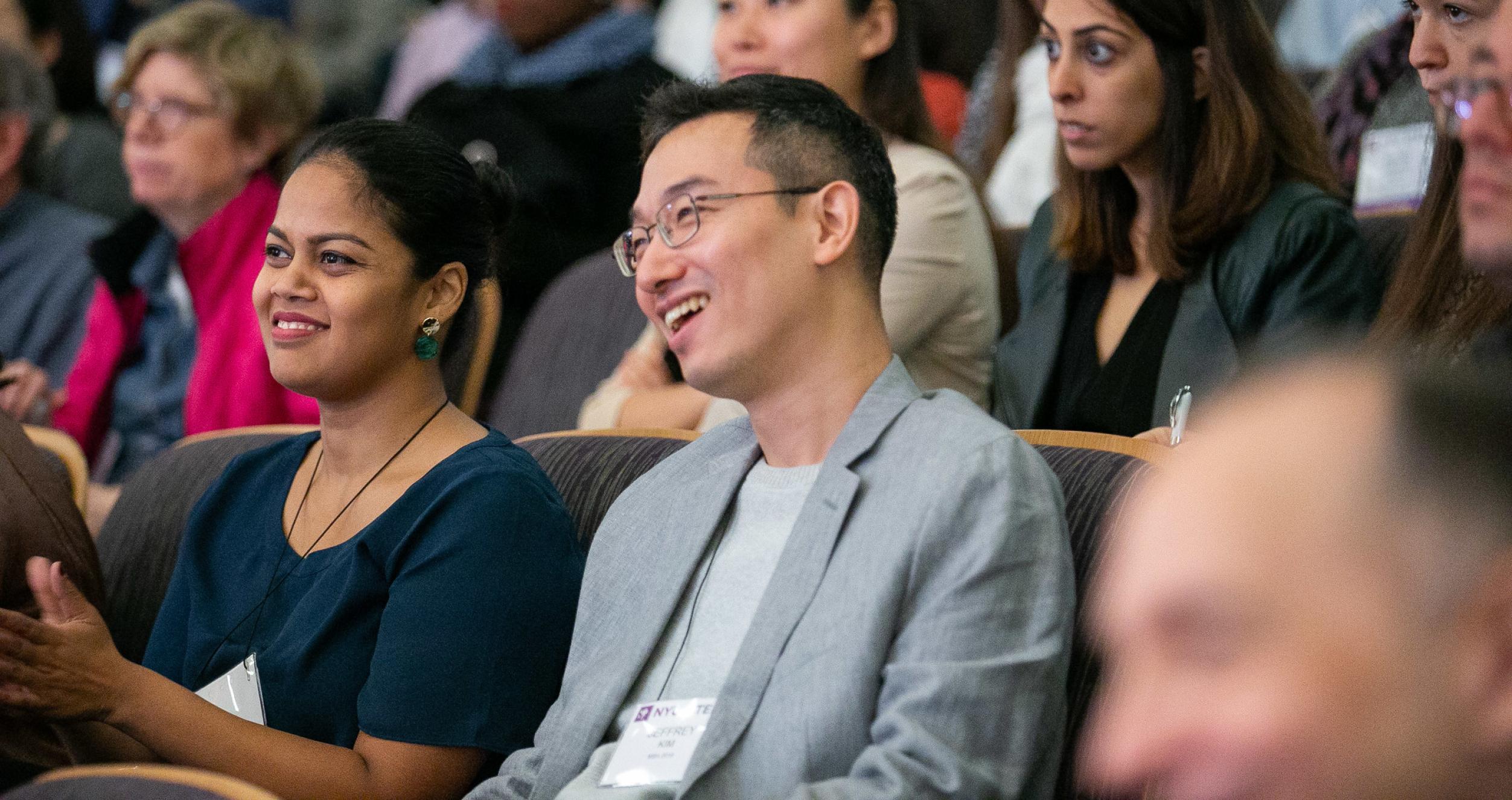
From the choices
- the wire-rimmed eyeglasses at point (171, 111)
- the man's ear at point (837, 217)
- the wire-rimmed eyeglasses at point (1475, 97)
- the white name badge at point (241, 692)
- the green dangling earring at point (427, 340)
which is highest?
the wire-rimmed eyeglasses at point (1475, 97)

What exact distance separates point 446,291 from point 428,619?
508mm

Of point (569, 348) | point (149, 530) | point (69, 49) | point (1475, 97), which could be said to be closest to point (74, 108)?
point (69, 49)

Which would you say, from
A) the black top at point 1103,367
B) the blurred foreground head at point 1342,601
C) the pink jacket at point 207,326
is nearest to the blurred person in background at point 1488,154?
the blurred foreground head at point 1342,601

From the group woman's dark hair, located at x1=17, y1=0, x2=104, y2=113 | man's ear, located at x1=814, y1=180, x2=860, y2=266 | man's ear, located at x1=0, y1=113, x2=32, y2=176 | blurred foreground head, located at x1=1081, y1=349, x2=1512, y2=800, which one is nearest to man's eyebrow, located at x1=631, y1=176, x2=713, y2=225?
man's ear, located at x1=814, y1=180, x2=860, y2=266

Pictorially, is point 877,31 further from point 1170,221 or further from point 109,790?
point 109,790

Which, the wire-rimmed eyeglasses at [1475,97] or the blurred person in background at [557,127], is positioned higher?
the wire-rimmed eyeglasses at [1475,97]

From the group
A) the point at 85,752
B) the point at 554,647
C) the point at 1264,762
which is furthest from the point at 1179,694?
the point at 85,752

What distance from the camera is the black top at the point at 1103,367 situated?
2.27m

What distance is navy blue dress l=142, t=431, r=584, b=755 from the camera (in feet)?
5.55

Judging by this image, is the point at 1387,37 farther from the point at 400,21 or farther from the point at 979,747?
the point at 400,21

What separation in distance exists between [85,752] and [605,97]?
2295mm

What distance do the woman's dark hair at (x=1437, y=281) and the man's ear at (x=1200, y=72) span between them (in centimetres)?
53

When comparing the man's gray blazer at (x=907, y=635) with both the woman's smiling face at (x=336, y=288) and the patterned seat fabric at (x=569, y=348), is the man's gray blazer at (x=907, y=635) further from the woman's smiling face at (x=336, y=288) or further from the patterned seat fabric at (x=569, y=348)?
the patterned seat fabric at (x=569, y=348)

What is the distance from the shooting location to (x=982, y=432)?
147 cm
